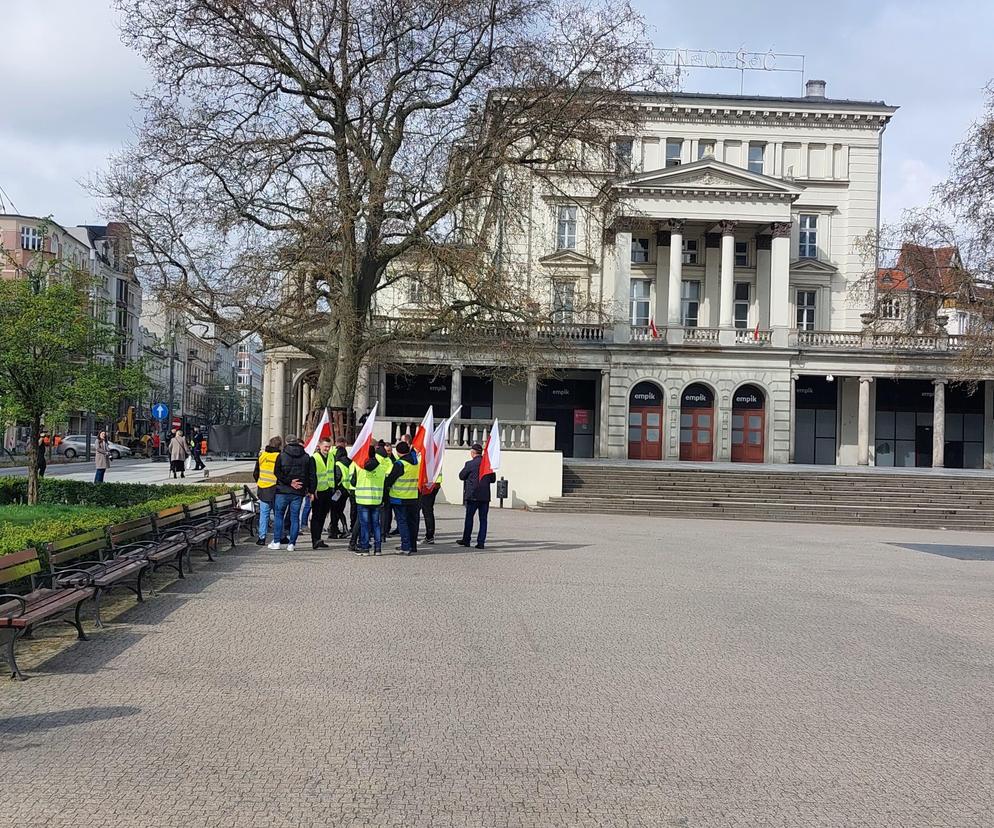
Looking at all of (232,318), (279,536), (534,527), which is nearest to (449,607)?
(279,536)

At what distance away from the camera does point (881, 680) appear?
855 cm

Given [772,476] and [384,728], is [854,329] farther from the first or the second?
[384,728]

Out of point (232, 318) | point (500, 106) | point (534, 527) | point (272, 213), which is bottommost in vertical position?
point (534, 527)

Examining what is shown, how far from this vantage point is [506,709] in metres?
7.25

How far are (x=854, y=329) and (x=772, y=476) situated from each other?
2332 centimetres

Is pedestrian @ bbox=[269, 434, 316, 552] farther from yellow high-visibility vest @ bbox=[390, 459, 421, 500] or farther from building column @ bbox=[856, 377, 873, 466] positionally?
building column @ bbox=[856, 377, 873, 466]

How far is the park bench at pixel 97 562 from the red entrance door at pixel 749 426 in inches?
1611

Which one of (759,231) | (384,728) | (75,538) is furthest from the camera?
(759,231)

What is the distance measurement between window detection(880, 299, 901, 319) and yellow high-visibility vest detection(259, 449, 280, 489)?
49.7 ft

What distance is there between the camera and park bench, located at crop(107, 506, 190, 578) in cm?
1198

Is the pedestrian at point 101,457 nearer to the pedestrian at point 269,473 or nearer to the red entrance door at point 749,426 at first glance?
the pedestrian at point 269,473

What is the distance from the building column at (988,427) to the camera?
52769 millimetres

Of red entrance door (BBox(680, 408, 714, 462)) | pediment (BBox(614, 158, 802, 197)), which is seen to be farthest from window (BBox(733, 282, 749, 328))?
red entrance door (BBox(680, 408, 714, 462))

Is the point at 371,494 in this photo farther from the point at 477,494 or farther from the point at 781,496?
the point at 781,496
